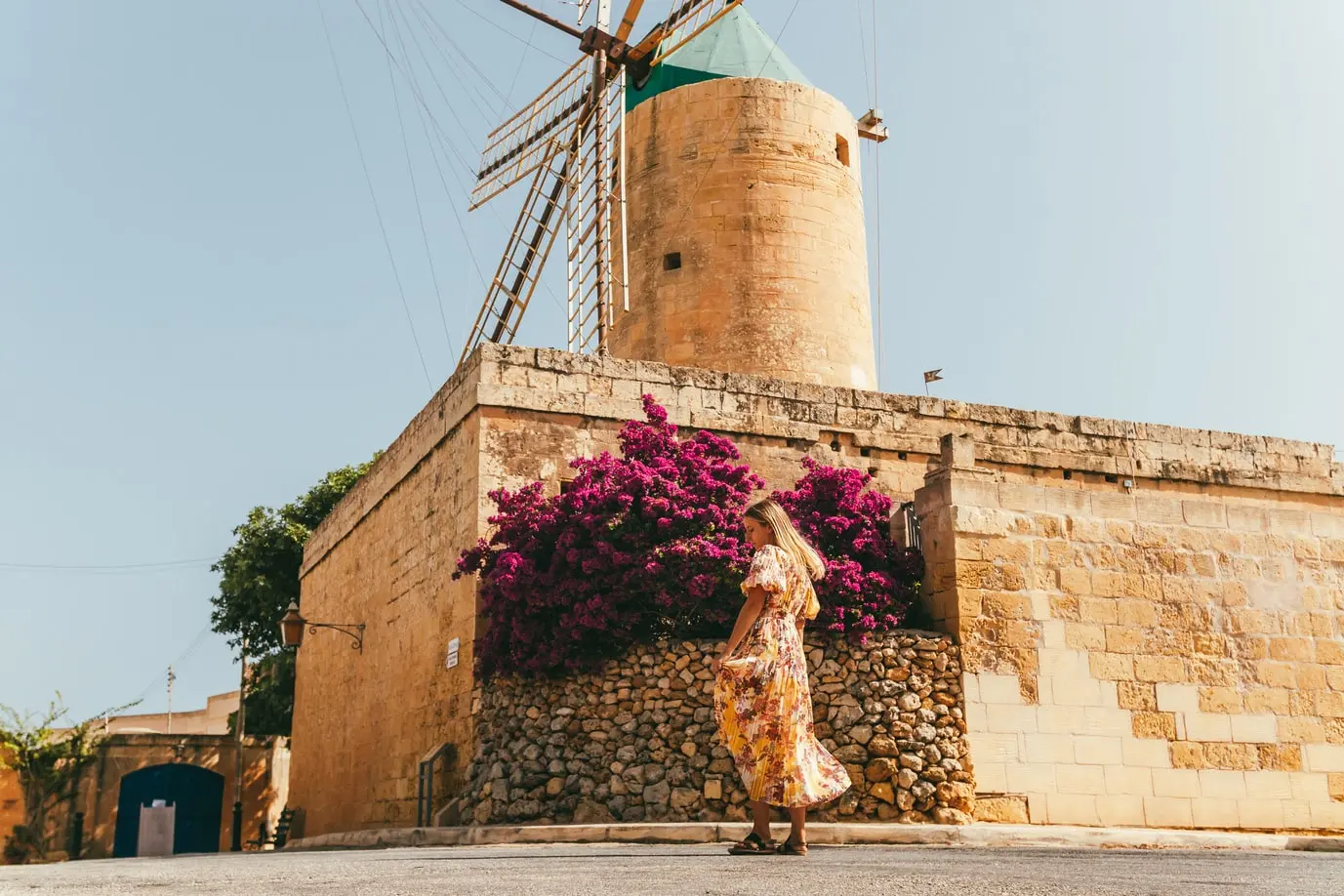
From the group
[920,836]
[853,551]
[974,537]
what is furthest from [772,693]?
[853,551]

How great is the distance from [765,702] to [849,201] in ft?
35.9

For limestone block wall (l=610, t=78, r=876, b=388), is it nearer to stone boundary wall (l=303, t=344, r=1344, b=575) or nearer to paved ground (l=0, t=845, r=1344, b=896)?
stone boundary wall (l=303, t=344, r=1344, b=575)

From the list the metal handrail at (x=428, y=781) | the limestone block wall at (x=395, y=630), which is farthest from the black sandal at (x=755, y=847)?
the metal handrail at (x=428, y=781)

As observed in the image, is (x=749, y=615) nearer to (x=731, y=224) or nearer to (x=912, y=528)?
(x=912, y=528)

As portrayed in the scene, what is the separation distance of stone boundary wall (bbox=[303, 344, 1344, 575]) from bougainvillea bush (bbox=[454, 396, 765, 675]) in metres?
0.86

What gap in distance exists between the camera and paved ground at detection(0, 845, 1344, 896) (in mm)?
4488

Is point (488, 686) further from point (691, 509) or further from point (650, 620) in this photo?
point (691, 509)

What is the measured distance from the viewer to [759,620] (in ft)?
20.5

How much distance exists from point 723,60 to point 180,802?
54.4 feet

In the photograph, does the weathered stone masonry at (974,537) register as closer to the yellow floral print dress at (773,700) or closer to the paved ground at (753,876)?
the paved ground at (753,876)

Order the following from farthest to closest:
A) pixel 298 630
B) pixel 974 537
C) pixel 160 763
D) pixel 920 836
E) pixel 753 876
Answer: pixel 160 763 → pixel 298 630 → pixel 974 537 → pixel 920 836 → pixel 753 876

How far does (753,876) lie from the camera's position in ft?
16.1

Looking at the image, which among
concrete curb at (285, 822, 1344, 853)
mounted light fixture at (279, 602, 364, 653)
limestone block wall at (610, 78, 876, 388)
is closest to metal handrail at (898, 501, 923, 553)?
concrete curb at (285, 822, 1344, 853)

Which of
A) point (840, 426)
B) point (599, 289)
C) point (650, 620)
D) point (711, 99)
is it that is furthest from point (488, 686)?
point (711, 99)
